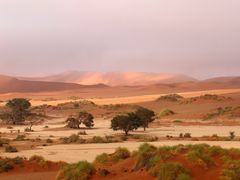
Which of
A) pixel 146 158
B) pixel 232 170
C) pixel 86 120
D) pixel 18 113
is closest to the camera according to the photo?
pixel 232 170

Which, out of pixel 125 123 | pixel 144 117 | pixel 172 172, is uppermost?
pixel 144 117

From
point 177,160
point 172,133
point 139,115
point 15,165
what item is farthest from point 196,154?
point 139,115

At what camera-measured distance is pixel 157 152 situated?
56.2ft

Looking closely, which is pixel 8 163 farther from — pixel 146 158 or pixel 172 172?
pixel 172 172

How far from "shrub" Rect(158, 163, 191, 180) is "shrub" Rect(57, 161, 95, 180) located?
3036mm

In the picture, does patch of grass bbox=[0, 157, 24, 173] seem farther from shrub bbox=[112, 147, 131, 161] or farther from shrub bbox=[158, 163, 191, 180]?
shrub bbox=[158, 163, 191, 180]

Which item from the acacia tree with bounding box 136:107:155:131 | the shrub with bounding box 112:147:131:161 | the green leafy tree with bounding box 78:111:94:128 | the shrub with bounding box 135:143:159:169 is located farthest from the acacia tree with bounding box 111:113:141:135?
the shrub with bounding box 135:143:159:169

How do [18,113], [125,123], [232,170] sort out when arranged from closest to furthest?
[232,170]
[125,123]
[18,113]

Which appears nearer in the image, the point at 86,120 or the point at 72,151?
the point at 72,151

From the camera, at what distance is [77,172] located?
1695 centimetres

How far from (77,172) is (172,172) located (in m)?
3.69

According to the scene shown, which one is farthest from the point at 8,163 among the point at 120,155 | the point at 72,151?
the point at 72,151

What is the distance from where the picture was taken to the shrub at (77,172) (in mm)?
16827

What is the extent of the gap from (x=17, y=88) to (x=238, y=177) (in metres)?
187
